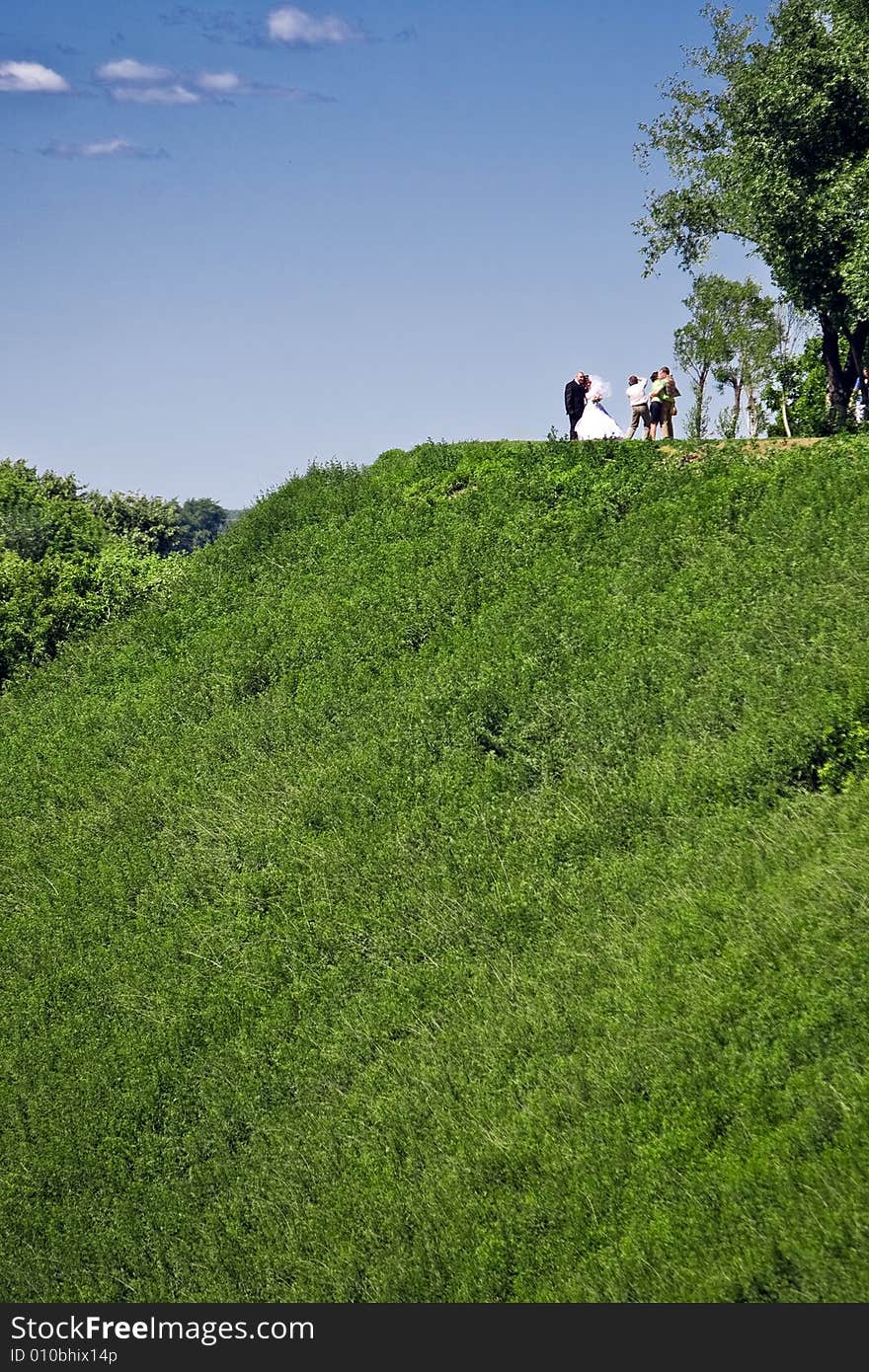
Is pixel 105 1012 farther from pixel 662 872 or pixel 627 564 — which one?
pixel 627 564

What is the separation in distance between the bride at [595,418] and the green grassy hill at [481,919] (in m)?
1.34

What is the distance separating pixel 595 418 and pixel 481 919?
45.3ft

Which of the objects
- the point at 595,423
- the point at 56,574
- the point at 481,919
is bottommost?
the point at 481,919

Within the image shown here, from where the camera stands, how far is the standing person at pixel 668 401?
26.3 meters

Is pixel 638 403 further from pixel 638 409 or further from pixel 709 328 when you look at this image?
pixel 709 328

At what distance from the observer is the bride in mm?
26656

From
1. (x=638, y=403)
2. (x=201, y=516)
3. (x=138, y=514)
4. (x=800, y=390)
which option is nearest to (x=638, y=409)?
(x=638, y=403)

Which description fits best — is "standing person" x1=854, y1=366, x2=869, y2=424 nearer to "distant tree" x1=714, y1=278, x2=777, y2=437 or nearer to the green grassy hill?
the green grassy hill

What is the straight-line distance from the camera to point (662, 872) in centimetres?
1475

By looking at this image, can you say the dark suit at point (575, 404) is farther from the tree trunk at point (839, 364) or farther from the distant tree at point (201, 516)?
the distant tree at point (201, 516)

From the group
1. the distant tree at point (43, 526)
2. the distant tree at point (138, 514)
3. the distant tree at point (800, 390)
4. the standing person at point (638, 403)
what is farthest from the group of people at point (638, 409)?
the distant tree at point (138, 514)

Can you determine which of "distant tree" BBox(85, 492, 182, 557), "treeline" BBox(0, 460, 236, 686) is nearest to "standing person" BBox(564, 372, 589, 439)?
"treeline" BBox(0, 460, 236, 686)

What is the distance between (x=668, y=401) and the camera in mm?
26453

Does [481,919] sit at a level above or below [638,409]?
below
